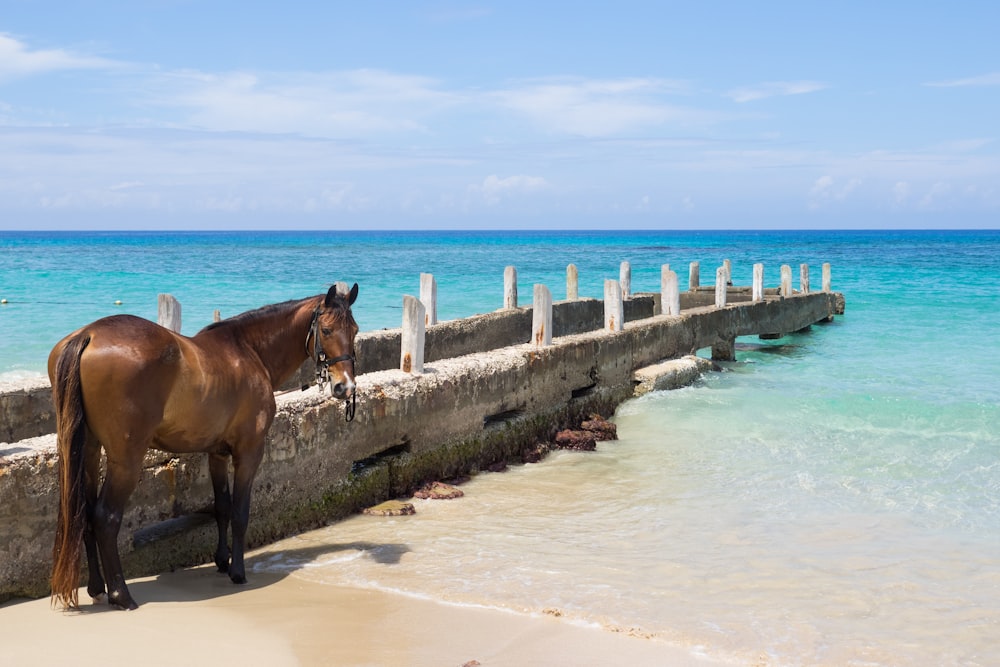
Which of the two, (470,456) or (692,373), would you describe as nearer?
(470,456)

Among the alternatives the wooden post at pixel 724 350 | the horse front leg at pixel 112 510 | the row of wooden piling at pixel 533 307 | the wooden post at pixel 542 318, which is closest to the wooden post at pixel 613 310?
the row of wooden piling at pixel 533 307

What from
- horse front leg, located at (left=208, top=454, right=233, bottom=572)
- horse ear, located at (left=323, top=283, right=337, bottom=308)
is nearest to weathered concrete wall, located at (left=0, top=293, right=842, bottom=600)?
horse front leg, located at (left=208, top=454, right=233, bottom=572)

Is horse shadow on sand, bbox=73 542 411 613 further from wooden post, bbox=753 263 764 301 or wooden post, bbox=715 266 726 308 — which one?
wooden post, bbox=753 263 764 301

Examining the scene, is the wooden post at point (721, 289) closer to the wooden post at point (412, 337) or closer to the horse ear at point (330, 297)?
the wooden post at point (412, 337)

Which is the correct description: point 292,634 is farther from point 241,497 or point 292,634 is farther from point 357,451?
point 357,451

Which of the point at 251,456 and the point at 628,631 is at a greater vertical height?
the point at 251,456

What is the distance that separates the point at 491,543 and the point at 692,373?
894 centimetres

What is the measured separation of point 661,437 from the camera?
11336mm

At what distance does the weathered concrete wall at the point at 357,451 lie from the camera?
5.30m

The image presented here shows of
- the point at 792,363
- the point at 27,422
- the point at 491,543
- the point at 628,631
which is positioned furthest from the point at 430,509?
the point at 792,363

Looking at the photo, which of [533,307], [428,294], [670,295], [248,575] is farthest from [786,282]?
[248,575]

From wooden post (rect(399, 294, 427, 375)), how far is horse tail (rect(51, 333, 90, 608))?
4.14 m

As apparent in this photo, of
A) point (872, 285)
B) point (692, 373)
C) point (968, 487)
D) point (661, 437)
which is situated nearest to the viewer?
point (968, 487)

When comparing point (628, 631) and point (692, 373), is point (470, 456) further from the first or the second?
point (692, 373)
